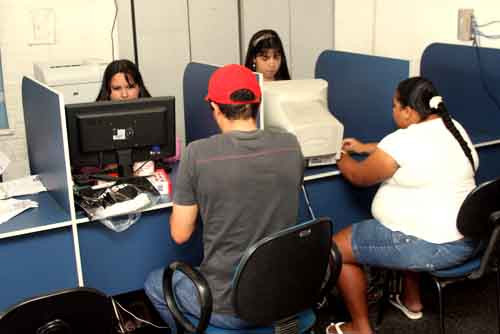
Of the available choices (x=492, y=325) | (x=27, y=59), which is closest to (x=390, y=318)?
(x=492, y=325)

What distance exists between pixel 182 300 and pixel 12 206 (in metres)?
0.70

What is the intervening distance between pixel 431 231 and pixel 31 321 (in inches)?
53.8

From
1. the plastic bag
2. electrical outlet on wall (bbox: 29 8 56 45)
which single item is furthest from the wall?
the plastic bag

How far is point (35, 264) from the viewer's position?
203cm

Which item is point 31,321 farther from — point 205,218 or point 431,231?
point 431,231

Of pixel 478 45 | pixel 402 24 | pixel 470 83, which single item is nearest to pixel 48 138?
pixel 470 83

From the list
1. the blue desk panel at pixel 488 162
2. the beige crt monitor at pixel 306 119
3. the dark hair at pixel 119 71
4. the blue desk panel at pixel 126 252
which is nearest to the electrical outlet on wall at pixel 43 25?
the dark hair at pixel 119 71

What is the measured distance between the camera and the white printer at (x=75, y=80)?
3.16 meters

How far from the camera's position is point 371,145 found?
2562 millimetres

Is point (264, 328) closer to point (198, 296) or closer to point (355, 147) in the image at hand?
point (198, 296)

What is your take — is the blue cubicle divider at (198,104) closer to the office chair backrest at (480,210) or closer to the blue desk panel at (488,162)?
the office chair backrest at (480,210)

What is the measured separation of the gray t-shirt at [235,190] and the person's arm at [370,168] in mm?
469

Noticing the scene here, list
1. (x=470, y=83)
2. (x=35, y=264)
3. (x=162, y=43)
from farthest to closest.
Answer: (x=162, y=43), (x=470, y=83), (x=35, y=264)

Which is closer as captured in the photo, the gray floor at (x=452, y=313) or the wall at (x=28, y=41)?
the gray floor at (x=452, y=313)
